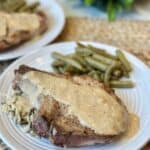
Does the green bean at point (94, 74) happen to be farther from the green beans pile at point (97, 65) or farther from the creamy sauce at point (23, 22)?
the creamy sauce at point (23, 22)

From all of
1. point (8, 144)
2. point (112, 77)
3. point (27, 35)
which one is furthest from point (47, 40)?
point (8, 144)

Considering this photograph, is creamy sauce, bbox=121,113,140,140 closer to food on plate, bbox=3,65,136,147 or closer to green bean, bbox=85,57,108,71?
food on plate, bbox=3,65,136,147

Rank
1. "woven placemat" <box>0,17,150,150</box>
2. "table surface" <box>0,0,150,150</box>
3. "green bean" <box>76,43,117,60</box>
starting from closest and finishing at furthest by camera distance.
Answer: "green bean" <box>76,43,117,60</box> < "woven placemat" <box>0,17,150,150</box> < "table surface" <box>0,0,150,150</box>

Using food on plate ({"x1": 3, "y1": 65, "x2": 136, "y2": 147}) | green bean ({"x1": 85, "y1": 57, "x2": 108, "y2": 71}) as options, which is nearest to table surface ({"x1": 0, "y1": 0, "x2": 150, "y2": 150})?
green bean ({"x1": 85, "y1": 57, "x2": 108, "y2": 71})

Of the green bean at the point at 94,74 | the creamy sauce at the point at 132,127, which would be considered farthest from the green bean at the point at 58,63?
the creamy sauce at the point at 132,127

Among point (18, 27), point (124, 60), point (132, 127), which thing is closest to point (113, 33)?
point (124, 60)

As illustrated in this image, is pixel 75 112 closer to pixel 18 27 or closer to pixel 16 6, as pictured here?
pixel 18 27
